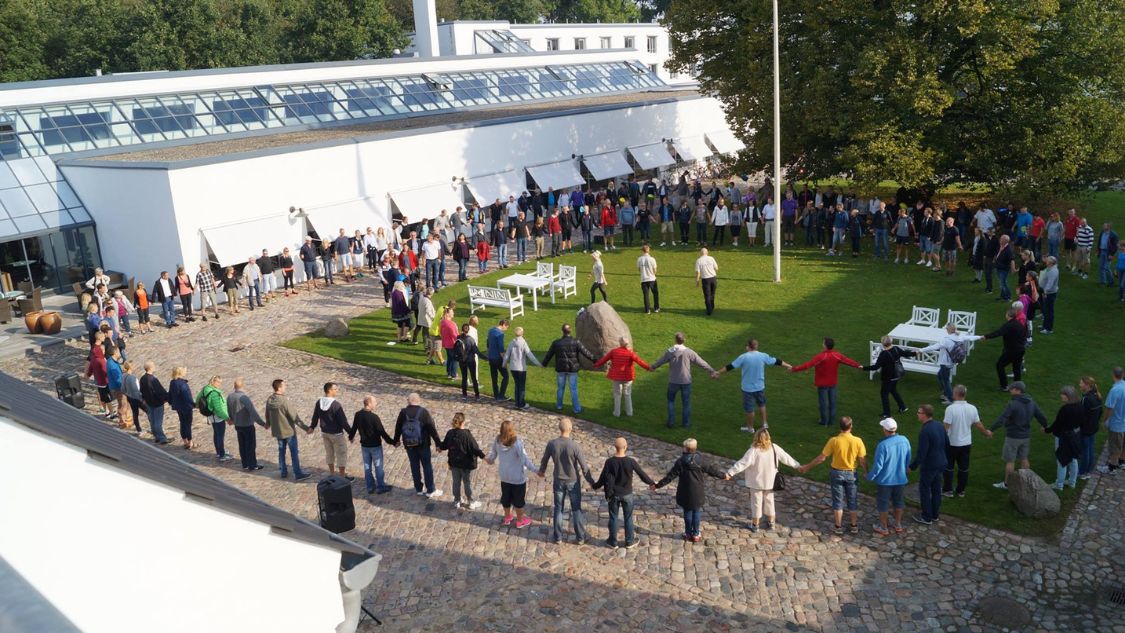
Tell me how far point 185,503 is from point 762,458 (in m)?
8.30

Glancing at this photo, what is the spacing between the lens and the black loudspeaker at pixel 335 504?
11.3 m

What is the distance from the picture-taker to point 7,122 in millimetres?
26328

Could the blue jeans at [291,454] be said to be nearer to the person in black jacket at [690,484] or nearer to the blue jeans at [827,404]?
the person in black jacket at [690,484]

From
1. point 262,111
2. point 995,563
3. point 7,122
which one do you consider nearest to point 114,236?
point 7,122

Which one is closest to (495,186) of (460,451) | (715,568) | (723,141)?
(723,141)

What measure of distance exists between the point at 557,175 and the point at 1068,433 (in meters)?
23.9

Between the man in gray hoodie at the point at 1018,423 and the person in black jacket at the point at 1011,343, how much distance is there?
10.0ft

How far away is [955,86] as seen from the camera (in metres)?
24.7

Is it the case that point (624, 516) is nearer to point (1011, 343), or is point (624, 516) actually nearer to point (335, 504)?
point (335, 504)

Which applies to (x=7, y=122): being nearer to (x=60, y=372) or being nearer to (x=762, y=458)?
(x=60, y=372)

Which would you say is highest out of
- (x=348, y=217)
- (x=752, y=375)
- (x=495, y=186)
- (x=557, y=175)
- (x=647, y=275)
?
(x=557, y=175)

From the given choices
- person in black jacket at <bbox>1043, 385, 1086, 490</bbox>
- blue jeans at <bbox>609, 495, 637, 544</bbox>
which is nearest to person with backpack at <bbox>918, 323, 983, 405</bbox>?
person in black jacket at <bbox>1043, 385, 1086, 490</bbox>

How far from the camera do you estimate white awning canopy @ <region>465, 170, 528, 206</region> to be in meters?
30.7

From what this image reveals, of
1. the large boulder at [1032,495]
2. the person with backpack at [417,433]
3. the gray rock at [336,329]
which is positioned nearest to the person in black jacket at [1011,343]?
the large boulder at [1032,495]
